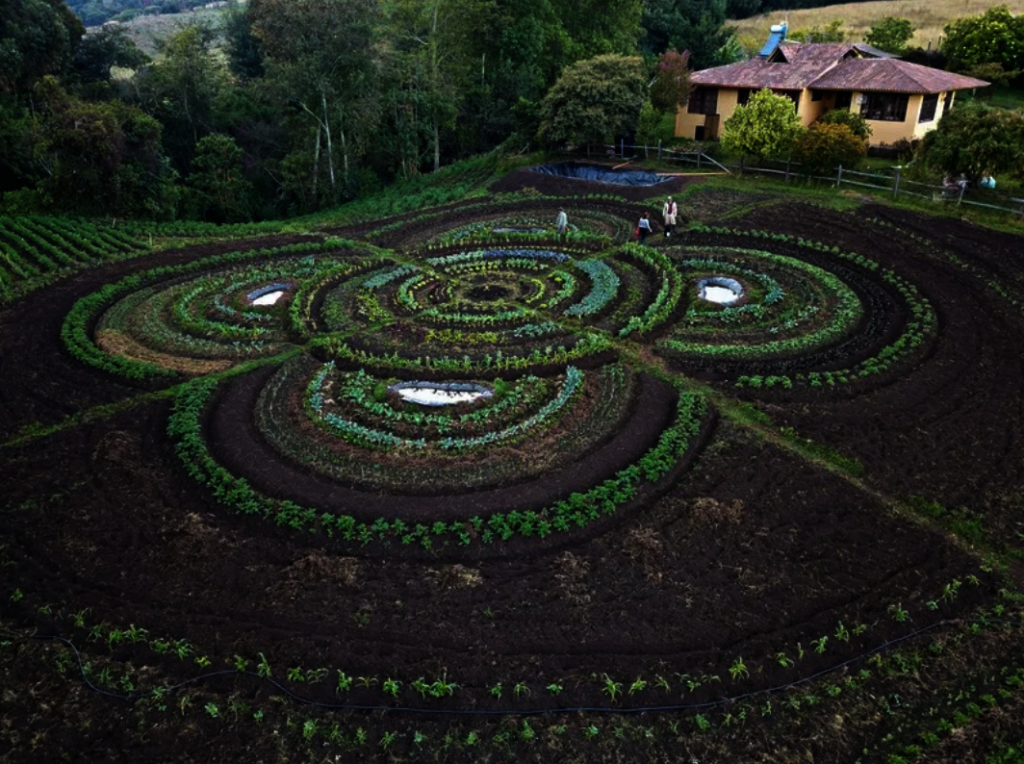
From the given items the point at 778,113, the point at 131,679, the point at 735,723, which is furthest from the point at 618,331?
the point at 778,113

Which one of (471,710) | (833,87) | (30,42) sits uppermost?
(30,42)

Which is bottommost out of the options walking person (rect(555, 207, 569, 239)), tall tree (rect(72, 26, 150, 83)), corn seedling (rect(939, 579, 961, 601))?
corn seedling (rect(939, 579, 961, 601))

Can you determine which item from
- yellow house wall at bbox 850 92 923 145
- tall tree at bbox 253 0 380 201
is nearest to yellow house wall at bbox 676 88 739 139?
yellow house wall at bbox 850 92 923 145

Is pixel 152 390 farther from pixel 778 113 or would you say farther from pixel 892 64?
pixel 892 64

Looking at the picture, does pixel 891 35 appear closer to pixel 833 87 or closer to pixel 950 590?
pixel 833 87

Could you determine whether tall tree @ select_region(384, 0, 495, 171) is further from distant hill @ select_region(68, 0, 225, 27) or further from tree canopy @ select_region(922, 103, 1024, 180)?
distant hill @ select_region(68, 0, 225, 27)

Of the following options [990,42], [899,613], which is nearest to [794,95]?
[990,42]

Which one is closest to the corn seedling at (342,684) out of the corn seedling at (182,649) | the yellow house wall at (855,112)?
the corn seedling at (182,649)

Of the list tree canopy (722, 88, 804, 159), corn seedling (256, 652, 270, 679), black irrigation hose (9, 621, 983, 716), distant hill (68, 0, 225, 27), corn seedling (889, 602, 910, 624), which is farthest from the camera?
distant hill (68, 0, 225, 27)
